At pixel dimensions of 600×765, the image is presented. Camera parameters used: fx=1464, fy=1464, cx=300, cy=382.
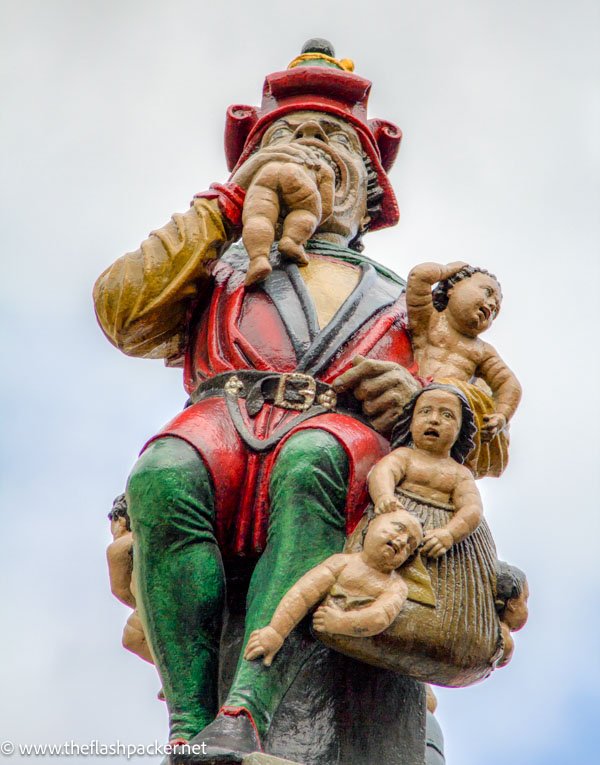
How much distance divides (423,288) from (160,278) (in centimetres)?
98

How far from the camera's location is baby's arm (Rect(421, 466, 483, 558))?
183 inches

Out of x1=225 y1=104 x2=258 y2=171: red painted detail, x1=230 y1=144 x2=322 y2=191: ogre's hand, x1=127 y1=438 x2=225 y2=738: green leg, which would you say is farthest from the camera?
x1=225 y1=104 x2=258 y2=171: red painted detail

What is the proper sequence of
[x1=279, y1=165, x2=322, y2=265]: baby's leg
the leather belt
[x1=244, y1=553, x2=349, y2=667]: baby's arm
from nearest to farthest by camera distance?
[x1=244, y1=553, x2=349, y2=667]: baby's arm, the leather belt, [x1=279, y1=165, x2=322, y2=265]: baby's leg

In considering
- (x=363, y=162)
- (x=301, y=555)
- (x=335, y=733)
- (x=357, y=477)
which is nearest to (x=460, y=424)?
(x=357, y=477)

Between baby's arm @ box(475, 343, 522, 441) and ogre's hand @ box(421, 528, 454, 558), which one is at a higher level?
baby's arm @ box(475, 343, 522, 441)

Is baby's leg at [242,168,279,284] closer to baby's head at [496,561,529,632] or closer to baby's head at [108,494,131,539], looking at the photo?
baby's head at [108,494,131,539]

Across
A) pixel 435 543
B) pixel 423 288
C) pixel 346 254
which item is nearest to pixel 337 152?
pixel 346 254

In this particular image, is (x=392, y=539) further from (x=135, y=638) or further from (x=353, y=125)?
(x=353, y=125)

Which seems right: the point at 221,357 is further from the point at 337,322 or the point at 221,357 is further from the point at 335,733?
the point at 335,733

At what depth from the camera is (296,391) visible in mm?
5145

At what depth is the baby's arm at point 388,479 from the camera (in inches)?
183

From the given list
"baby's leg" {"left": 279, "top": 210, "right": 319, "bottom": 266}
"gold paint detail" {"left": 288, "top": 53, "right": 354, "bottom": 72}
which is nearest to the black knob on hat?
"gold paint detail" {"left": 288, "top": 53, "right": 354, "bottom": 72}

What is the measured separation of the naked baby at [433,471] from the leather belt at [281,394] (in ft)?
0.91

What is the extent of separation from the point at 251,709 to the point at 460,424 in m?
1.22
